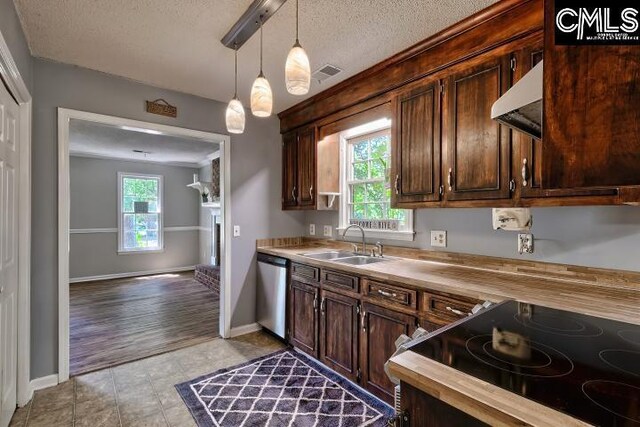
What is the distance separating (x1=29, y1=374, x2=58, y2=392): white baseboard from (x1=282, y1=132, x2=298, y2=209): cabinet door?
245 cm

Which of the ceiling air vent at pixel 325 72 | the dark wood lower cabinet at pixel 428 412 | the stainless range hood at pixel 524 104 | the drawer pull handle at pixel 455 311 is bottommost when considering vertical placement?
the drawer pull handle at pixel 455 311

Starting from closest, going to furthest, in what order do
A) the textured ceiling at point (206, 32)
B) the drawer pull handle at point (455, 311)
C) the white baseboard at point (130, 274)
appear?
the drawer pull handle at point (455, 311), the textured ceiling at point (206, 32), the white baseboard at point (130, 274)

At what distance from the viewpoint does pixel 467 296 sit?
161 cm

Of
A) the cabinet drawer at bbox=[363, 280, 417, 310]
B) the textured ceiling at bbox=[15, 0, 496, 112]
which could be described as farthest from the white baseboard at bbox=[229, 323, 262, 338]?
the textured ceiling at bbox=[15, 0, 496, 112]

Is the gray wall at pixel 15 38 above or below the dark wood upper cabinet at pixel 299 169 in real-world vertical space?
above

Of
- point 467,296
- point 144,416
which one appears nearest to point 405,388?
point 467,296

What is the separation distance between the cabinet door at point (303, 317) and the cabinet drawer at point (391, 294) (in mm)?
616

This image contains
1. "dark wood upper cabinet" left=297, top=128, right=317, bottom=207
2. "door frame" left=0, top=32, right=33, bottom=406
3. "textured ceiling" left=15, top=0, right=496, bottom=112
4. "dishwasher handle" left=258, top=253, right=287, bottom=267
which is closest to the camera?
"textured ceiling" left=15, top=0, right=496, bottom=112

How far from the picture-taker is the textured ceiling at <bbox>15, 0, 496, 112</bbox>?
175 cm

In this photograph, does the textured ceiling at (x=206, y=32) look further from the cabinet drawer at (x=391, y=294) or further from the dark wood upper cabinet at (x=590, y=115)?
the cabinet drawer at (x=391, y=294)

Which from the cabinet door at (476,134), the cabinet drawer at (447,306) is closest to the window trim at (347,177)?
the cabinet door at (476,134)

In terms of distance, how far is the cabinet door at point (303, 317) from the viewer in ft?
8.63

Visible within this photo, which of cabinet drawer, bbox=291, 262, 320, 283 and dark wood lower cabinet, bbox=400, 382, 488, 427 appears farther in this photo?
cabinet drawer, bbox=291, 262, 320, 283

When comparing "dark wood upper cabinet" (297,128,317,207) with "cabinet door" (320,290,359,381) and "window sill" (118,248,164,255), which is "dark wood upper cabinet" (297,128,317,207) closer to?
"cabinet door" (320,290,359,381)
